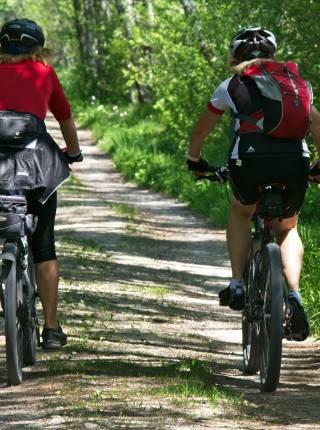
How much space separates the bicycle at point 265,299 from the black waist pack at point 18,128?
0.97m

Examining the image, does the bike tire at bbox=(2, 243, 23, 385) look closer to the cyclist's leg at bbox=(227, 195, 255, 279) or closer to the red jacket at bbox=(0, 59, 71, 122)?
the red jacket at bbox=(0, 59, 71, 122)

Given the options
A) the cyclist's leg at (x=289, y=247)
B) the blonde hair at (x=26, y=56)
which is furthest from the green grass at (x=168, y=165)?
the blonde hair at (x=26, y=56)

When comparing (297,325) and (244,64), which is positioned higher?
(244,64)

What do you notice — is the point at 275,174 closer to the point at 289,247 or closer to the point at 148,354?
the point at 289,247

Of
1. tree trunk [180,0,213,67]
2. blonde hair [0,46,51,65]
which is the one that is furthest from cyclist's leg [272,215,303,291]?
tree trunk [180,0,213,67]

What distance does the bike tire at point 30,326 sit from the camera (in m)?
6.44

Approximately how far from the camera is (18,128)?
20.3 ft

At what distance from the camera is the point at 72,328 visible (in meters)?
8.01

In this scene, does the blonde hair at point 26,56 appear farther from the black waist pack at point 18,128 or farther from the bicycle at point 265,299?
the bicycle at point 265,299

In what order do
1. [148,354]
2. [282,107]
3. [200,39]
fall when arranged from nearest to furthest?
[282,107]
[148,354]
[200,39]

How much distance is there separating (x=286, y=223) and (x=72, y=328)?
2.17 metres

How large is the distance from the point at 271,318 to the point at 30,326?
1.47m

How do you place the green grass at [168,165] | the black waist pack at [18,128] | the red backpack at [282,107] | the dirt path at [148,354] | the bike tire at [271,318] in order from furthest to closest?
the green grass at [168,165]
the black waist pack at [18,128]
the red backpack at [282,107]
the bike tire at [271,318]
the dirt path at [148,354]

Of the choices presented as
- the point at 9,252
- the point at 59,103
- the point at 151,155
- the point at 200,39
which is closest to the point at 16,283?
the point at 9,252
